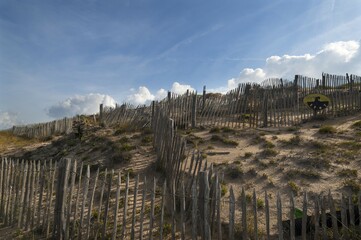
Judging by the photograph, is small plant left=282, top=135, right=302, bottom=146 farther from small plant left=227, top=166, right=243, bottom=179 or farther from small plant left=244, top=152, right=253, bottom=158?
small plant left=227, top=166, right=243, bottom=179

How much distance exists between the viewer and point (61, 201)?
6262 mm

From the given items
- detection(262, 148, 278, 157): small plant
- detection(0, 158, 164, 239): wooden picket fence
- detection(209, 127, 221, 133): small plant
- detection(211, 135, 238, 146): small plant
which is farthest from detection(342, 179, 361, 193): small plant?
detection(209, 127, 221, 133): small plant

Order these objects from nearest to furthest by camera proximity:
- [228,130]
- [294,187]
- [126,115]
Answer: [294,187], [228,130], [126,115]

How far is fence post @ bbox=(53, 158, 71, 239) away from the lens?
20.0ft

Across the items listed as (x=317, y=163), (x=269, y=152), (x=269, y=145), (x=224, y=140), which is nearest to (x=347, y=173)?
(x=317, y=163)

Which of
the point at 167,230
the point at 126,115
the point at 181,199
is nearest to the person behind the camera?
the point at 181,199

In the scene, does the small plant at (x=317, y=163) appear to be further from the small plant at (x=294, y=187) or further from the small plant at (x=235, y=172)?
the small plant at (x=235, y=172)

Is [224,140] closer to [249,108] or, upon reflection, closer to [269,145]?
[269,145]

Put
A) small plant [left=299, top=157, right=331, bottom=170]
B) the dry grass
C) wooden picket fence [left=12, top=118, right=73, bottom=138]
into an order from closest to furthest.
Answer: small plant [left=299, top=157, right=331, bottom=170] → the dry grass → wooden picket fence [left=12, top=118, right=73, bottom=138]

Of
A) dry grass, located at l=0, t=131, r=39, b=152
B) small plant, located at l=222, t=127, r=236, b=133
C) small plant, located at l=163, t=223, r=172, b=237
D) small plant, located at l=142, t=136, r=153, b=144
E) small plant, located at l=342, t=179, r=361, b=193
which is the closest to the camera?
small plant, located at l=163, t=223, r=172, b=237

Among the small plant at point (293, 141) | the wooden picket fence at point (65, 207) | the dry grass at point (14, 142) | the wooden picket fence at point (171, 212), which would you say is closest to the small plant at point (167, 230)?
the wooden picket fence at point (171, 212)

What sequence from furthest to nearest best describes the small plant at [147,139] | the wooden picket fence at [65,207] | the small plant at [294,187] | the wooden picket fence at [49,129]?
the wooden picket fence at [49,129], the small plant at [147,139], the small plant at [294,187], the wooden picket fence at [65,207]

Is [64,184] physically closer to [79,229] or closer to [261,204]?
[79,229]

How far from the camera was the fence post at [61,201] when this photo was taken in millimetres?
6102
